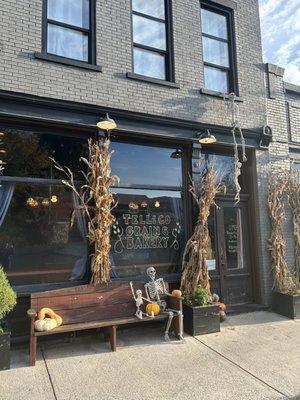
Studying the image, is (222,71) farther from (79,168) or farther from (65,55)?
(79,168)

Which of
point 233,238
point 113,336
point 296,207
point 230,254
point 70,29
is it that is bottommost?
point 113,336

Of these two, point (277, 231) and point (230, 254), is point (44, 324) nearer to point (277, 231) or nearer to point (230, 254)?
point (230, 254)

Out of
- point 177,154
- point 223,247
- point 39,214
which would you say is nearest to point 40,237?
point 39,214

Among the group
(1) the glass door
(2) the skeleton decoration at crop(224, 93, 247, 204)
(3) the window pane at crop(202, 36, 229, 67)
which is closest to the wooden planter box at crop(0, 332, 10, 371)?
(1) the glass door

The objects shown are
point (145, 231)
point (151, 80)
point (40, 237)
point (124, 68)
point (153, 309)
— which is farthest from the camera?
point (151, 80)

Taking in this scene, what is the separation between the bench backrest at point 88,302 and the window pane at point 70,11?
199 inches

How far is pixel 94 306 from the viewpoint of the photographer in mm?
6223

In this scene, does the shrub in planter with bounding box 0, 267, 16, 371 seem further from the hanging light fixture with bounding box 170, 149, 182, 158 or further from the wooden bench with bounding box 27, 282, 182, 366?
the hanging light fixture with bounding box 170, 149, 182, 158

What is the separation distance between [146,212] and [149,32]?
3927 mm

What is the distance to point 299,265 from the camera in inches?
346

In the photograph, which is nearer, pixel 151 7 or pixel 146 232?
pixel 146 232

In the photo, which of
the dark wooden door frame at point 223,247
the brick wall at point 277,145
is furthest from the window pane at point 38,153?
the brick wall at point 277,145

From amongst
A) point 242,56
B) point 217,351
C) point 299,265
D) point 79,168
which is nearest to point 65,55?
point 79,168

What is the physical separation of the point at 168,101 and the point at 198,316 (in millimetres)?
4325
